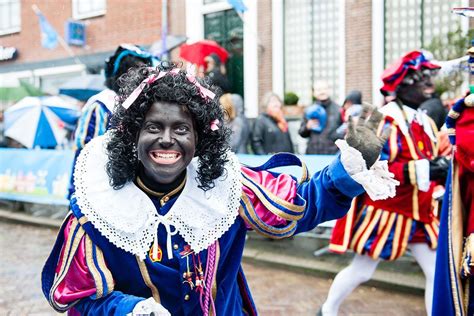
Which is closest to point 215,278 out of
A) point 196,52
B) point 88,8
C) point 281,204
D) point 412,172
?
point 281,204

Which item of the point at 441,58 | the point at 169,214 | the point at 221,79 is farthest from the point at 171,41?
A: the point at 169,214

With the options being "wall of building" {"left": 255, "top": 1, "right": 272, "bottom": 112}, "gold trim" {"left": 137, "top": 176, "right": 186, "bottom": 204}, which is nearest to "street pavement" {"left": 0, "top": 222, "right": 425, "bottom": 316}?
"gold trim" {"left": 137, "top": 176, "right": 186, "bottom": 204}

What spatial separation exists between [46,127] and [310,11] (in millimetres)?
5740

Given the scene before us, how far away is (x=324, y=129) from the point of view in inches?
249

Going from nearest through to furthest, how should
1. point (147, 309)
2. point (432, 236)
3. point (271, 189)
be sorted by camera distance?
point (147, 309), point (271, 189), point (432, 236)

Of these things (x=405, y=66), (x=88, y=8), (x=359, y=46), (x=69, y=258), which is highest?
(x=88, y=8)

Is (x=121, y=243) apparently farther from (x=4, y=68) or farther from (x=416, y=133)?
(x=4, y=68)

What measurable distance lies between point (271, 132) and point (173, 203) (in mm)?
4567

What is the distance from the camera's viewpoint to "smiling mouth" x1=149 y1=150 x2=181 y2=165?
1866 mm

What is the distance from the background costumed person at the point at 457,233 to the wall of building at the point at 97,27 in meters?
6.98

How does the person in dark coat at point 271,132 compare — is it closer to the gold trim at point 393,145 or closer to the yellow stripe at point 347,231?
the yellow stripe at point 347,231

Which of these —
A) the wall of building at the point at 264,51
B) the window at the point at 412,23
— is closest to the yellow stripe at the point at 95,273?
the window at the point at 412,23

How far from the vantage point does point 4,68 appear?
1066 centimetres

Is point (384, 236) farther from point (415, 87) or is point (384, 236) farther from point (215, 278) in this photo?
point (215, 278)
